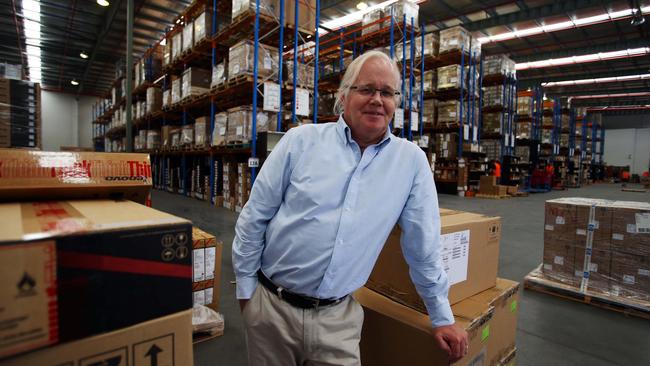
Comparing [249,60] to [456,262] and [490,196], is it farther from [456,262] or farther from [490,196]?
[490,196]

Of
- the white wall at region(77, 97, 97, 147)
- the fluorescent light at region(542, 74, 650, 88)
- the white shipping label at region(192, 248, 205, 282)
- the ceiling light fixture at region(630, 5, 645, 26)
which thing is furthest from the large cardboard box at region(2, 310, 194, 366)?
the white wall at region(77, 97, 97, 147)

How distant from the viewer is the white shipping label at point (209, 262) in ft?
8.04

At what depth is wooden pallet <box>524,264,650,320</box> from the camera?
275cm

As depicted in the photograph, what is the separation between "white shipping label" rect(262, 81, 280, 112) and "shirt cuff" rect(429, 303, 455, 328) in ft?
16.7

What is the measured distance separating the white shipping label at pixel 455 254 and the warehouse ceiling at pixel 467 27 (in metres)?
11.2

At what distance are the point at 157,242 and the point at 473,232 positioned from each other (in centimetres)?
164

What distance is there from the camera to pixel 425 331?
144 cm

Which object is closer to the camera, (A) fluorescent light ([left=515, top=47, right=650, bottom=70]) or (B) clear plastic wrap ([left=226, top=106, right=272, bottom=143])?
(B) clear plastic wrap ([left=226, top=106, right=272, bottom=143])

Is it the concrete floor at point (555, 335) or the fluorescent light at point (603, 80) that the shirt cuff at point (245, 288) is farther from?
the fluorescent light at point (603, 80)

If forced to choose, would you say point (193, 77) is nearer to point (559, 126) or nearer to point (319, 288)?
point (319, 288)

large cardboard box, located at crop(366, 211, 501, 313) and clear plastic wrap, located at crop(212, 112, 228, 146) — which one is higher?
clear plastic wrap, located at crop(212, 112, 228, 146)

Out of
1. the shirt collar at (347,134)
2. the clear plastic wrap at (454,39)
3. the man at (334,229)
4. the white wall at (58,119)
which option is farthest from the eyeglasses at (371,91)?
the white wall at (58,119)

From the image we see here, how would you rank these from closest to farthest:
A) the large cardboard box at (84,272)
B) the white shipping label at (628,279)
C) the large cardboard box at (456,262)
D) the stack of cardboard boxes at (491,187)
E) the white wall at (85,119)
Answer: the large cardboard box at (84,272) → the large cardboard box at (456,262) → the white shipping label at (628,279) → the stack of cardboard boxes at (491,187) → the white wall at (85,119)

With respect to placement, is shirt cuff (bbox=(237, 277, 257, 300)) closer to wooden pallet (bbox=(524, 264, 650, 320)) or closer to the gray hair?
the gray hair
